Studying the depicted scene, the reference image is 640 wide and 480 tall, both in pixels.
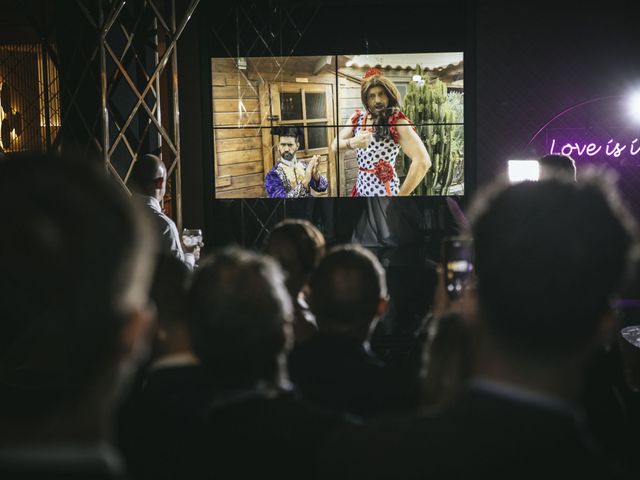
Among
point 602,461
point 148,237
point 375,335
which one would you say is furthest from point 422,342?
point 375,335

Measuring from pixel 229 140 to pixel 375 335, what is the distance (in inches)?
104

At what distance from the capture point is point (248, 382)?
1405 mm

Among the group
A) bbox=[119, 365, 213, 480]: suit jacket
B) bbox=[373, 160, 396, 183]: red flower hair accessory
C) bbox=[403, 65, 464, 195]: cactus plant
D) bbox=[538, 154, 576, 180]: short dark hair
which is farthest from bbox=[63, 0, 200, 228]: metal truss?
bbox=[119, 365, 213, 480]: suit jacket

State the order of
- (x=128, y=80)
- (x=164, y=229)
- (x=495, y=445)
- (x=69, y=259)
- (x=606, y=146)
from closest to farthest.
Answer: (x=69, y=259)
(x=495, y=445)
(x=164, y=229)
(x=128, y=80)
(x=606, y=146)

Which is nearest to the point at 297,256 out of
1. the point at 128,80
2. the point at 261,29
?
the point at 128,80

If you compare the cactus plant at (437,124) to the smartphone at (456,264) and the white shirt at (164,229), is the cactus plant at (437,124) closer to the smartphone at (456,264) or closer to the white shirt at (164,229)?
the white shirt at (164,229)

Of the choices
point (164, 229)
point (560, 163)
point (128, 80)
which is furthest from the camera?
point (128, 80)

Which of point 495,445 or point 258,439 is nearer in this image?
point 495,445

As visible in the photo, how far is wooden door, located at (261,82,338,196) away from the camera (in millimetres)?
8016

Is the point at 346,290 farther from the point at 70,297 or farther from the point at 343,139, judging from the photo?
the point at 343,139

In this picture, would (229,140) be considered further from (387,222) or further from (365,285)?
(365,285)

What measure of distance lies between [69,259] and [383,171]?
7324mm

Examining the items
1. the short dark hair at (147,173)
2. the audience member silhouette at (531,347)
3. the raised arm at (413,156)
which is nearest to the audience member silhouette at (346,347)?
the audience member silhouette at (531,347)

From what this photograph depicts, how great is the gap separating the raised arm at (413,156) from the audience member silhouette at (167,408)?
6.28 meters
